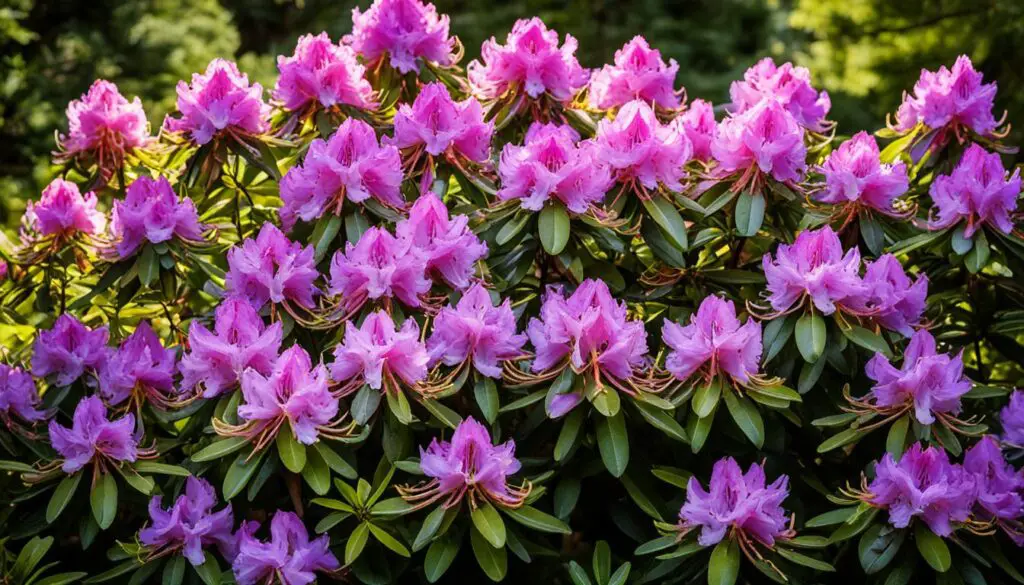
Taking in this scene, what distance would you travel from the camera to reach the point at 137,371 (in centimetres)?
214

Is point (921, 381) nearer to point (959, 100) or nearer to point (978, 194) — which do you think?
point (978, 194)

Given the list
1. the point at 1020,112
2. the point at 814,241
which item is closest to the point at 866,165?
the point at 814,241

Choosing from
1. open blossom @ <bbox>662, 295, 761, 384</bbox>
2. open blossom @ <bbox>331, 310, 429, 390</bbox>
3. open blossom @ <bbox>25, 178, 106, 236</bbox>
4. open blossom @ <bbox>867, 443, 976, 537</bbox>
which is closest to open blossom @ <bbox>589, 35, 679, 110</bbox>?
open blossom @ <bbox>662, 295, 761, 384</bbox>

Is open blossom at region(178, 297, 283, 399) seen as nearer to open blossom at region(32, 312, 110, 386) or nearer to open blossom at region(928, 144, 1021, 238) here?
open blossom at region(32, 312, 110, 386)

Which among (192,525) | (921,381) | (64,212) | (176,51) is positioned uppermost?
(921,381)

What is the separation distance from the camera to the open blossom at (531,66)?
92.7 inches

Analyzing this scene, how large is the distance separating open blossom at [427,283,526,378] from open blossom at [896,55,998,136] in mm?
1043

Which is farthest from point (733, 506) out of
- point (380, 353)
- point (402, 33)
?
point (402, 33)

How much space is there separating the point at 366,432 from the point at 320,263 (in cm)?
47

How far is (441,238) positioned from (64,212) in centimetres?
88

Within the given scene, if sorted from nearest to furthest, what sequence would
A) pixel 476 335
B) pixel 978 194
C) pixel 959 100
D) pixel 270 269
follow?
pixel 476 335 < pixel 270 269 < pixel 978 194 < pixel 959 100

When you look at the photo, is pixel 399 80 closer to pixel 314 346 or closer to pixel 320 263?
pixel 320 263

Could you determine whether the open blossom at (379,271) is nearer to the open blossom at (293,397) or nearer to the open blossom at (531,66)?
the open blossom at (293,397)

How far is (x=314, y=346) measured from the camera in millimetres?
2170
